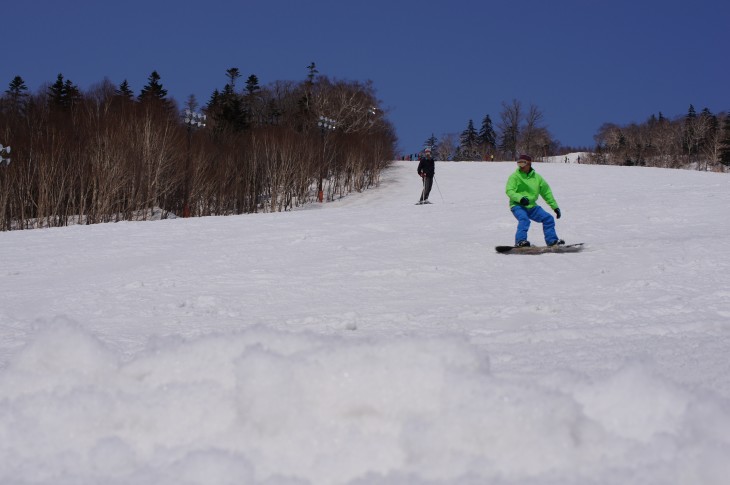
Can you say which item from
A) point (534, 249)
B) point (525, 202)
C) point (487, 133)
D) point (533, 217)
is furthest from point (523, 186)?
point (487, 133)

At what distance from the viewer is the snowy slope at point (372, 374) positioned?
2045 mm

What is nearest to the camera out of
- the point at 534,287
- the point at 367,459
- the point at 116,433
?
the point at 367,459

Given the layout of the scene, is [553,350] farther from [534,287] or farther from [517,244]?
[517,244]

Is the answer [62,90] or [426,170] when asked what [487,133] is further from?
[426,170]

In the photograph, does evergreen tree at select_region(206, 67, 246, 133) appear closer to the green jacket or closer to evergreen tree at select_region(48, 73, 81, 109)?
evergreen tree at select_region(48, 73, 81, 109)

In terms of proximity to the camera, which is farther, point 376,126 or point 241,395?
point 376,126

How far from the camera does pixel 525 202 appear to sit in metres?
10.2

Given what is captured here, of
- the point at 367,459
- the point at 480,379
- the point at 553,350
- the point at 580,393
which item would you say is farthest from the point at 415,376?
the point at 553,350

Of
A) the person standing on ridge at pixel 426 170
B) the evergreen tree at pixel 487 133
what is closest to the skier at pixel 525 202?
the person standing on ridge at pixel 426 170

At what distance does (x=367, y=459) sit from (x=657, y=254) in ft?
28.4

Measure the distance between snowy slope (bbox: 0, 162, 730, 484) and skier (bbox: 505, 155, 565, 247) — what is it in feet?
4.20

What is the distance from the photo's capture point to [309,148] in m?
44.2

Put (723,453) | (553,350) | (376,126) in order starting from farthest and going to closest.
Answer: (376,126) < (553,350) < (723,453)

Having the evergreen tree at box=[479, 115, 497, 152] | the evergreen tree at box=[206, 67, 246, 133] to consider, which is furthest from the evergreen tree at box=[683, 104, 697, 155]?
the evergreen tree at box=[206, 67, 246, 133]
